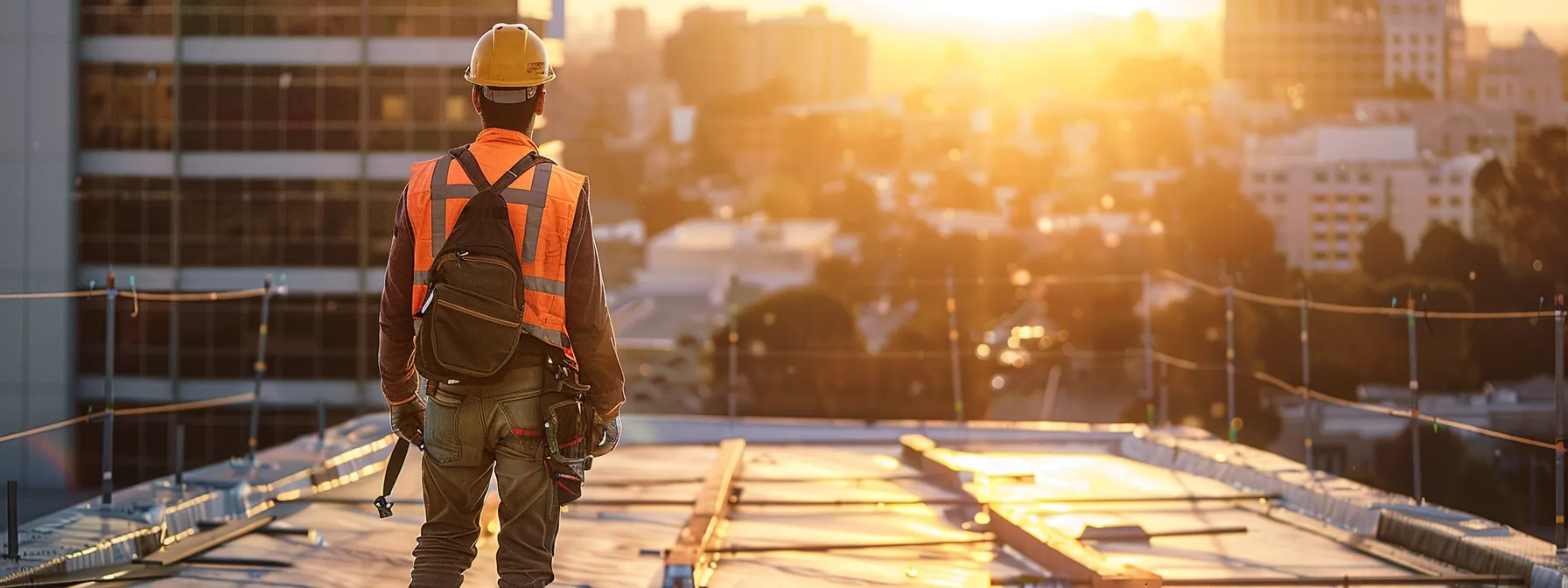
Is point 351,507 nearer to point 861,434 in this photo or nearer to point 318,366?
point 861,434

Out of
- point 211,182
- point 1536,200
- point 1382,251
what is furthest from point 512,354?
point 1382,251

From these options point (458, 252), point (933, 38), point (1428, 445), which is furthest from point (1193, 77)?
point (458, 252)

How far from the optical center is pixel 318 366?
27438 mm

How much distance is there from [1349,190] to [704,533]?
7018 centimetres

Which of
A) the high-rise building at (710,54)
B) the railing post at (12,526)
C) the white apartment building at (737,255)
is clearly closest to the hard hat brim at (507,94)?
the railing post at (12,526)

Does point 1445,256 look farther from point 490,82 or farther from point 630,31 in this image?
point 630,31

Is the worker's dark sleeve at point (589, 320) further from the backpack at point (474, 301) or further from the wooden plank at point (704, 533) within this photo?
the wooden plank at point (704, 533)

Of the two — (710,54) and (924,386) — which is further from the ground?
(710,54)

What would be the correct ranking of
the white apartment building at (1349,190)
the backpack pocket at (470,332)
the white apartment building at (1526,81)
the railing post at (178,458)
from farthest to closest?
the white apartment building at (1349,190) < the white apartment building at (1526,81) < the railing post at (178,458) < the backpack pocket at (470,332)

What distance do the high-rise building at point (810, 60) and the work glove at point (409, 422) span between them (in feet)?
333

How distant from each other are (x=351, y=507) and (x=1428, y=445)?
38.9 meters

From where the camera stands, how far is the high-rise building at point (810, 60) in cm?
10619

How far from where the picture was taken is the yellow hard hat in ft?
9.57

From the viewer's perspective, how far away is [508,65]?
2932 millimetres
